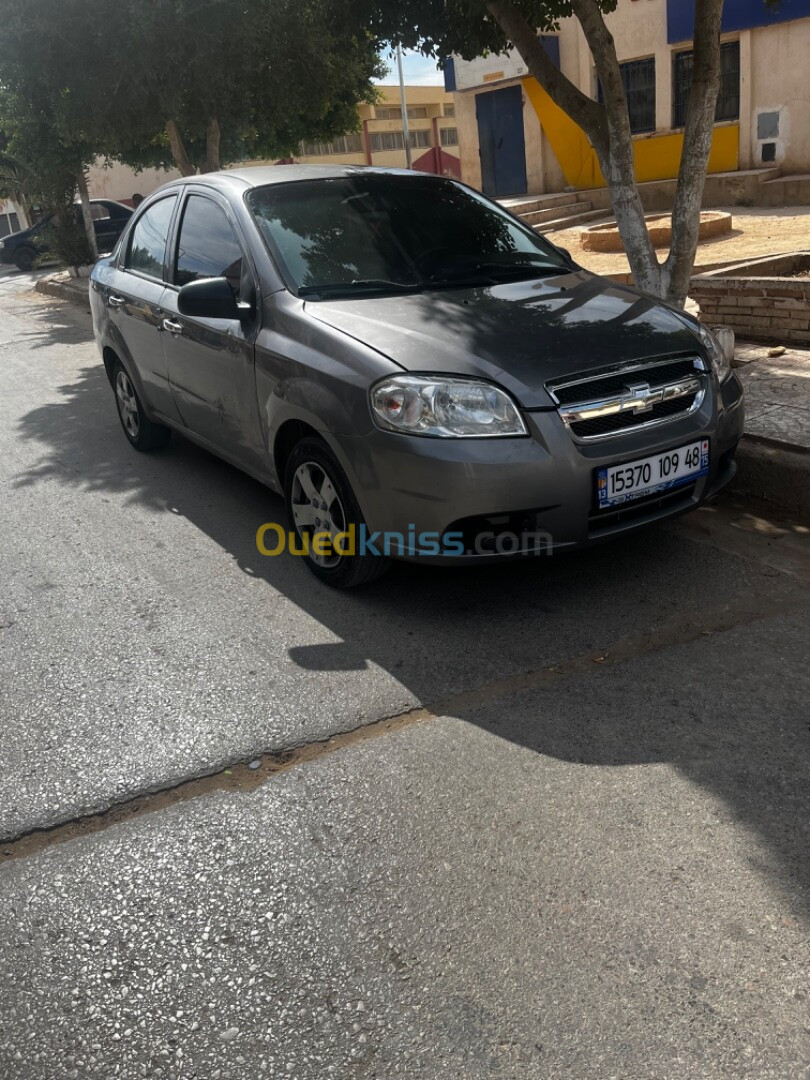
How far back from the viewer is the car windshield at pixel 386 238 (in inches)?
185

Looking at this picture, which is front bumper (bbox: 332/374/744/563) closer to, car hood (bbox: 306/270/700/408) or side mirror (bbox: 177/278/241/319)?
car hood (bbox: 306/270/700/408)

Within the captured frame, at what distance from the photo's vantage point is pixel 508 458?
12.3ft

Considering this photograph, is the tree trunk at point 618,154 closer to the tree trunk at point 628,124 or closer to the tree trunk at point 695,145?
the tree trunk at point 628,124

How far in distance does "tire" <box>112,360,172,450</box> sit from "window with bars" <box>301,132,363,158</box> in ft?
Result: 141

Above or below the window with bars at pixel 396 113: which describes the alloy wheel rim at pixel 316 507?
below

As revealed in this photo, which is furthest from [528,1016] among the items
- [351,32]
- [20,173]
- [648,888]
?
[20,173]

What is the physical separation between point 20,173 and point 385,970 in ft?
98.9

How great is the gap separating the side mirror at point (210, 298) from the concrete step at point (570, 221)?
14.5 metres

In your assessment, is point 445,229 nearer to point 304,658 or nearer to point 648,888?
point 304,658

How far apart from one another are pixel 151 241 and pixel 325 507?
2.67 meters

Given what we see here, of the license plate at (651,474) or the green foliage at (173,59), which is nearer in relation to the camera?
the license plate at (651,474)

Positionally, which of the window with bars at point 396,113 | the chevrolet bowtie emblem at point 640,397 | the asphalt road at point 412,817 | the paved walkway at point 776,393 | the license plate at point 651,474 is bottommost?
the asphalt road at point 412,817

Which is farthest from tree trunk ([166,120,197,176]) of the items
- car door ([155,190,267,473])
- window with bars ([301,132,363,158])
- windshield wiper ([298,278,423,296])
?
window with bars ([301,132,363,158])

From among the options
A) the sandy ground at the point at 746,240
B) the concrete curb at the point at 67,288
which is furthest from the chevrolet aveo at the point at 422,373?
the concrete curb at the point at 67,288
